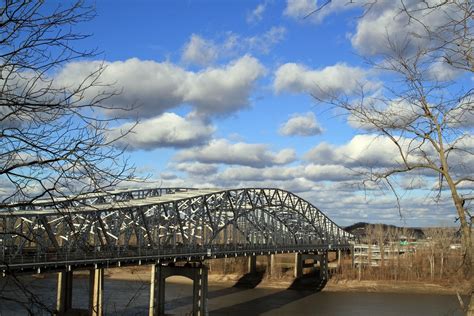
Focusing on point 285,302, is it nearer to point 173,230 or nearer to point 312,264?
point 173,230

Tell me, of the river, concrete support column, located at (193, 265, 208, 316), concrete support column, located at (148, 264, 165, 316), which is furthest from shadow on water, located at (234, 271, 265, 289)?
concrete support column, located at (148, 264, 165, 316)

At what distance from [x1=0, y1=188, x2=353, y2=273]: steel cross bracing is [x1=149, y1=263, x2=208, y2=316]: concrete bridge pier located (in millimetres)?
1909

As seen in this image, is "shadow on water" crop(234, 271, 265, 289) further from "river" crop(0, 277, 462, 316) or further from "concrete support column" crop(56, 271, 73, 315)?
"concrete support column" crop(56, 271, 73, 315)

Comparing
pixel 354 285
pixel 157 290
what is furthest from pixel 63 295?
pixel 354 285

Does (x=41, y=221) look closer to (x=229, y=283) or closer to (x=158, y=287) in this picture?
(x=158, y=287)

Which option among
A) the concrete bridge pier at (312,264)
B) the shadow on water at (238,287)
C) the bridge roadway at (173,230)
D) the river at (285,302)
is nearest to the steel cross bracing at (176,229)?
the bridge roadway at (173,230)

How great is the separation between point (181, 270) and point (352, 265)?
64.5 m

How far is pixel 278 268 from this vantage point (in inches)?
4690

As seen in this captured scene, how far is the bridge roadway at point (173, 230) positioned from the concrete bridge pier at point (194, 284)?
1.41 meters

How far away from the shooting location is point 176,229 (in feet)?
254

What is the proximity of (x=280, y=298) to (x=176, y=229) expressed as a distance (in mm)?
22362

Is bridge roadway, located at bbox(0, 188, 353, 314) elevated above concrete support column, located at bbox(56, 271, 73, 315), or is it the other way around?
bridge roadway, located at bbox(0, 188, 353, 314)

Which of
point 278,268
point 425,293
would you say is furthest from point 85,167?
point 278,268

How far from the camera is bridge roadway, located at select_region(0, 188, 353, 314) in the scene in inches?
1987
